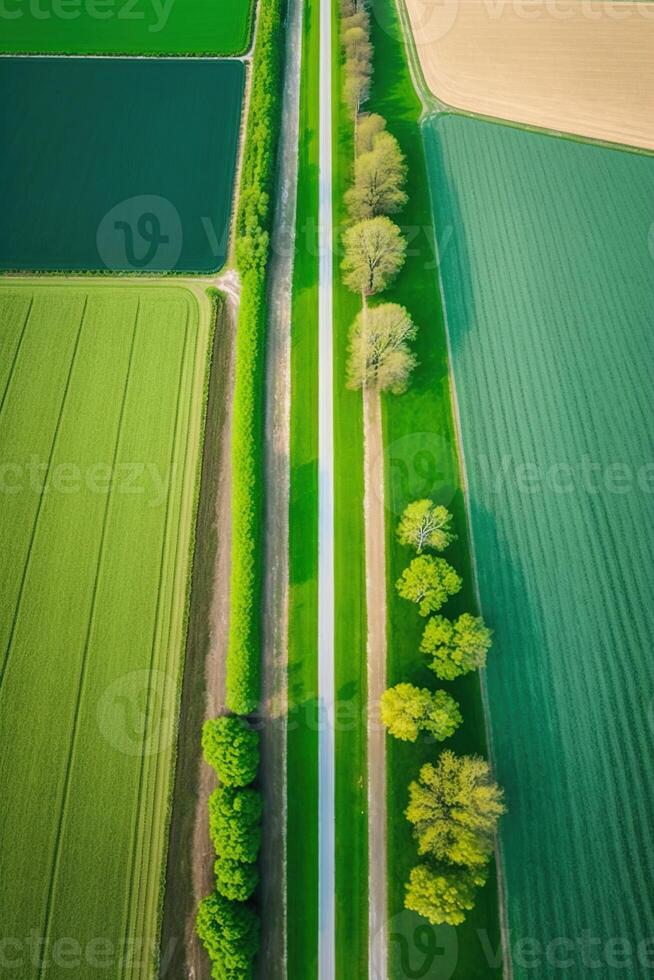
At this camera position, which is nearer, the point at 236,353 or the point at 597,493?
the point at 597,493

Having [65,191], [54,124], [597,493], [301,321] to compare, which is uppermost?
[54,124]

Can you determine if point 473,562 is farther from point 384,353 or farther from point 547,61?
point 547,61

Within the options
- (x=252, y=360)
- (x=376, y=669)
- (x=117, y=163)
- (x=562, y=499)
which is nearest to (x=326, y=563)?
(x=376, y=669)

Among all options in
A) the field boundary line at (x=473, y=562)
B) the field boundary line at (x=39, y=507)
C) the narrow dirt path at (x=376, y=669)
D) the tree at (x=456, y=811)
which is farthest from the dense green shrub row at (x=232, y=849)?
the field boundary line at (x=39, y=507)

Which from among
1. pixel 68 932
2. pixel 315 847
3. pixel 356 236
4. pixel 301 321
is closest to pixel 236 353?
pixel 301 321

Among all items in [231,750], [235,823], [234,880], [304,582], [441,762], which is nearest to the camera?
[234,880]

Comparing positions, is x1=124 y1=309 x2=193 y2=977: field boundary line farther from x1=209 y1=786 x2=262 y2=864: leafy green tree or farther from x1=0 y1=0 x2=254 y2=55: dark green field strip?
x1=0 y1=0 x2=254 y2=55: dark green field strip

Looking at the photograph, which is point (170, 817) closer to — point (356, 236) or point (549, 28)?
point (356, 236)
